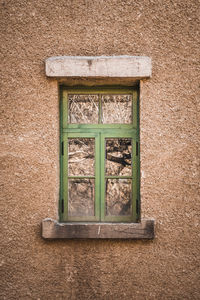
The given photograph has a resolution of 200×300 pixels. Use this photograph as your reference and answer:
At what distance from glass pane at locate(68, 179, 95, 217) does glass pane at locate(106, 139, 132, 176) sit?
26 centimetres

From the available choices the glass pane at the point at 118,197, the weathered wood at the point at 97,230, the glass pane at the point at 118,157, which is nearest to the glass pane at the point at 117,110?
the glass pane at the point at 118,157

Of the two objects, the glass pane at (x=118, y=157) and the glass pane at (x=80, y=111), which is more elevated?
the glass pane at (x=80, y=111)

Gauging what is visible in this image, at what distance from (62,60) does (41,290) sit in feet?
7.58

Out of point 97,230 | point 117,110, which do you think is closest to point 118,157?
point 117,110

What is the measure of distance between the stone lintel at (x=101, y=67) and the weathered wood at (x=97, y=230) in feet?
4.82

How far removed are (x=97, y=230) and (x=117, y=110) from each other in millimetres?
1260

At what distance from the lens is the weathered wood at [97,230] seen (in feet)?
8.16

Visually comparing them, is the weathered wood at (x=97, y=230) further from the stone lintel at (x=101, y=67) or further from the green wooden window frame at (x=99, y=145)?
the stone lintel at (x=101, y=67)

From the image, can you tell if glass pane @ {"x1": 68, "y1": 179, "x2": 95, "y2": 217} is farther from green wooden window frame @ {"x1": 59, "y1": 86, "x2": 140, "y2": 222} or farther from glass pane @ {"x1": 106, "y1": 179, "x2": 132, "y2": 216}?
glass pane @ {"x1": 106, "y1": 179, "x2": 132, "y2": 216}

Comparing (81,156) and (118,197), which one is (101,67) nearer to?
(81,156)

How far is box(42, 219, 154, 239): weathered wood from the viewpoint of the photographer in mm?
2486

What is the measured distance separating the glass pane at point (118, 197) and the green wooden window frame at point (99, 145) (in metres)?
0.05

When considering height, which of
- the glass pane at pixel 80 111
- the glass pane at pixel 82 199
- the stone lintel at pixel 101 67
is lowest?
the glass pane at pixel 82 199

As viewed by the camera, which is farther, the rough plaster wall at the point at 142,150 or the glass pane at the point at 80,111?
the glass pane at the point at 80,111
